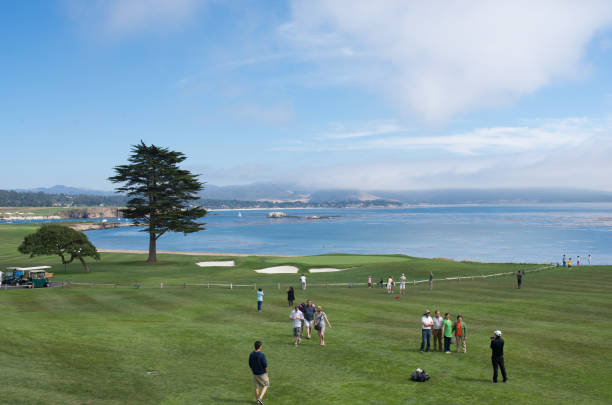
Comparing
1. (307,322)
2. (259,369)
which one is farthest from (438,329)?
(259,369)

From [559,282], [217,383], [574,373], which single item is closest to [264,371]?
[217,383]

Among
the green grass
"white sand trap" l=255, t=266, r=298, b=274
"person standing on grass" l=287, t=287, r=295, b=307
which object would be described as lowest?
"white sand trap" l=255, t=266, r=298, b=274

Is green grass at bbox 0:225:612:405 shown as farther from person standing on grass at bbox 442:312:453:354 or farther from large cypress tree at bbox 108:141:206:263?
large cypress tree at bbox 108:141:206:263

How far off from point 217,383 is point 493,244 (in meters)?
127

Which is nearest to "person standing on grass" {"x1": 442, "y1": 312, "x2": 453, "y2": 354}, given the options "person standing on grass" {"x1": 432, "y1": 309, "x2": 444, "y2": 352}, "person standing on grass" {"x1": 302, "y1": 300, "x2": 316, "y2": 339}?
"person standing on grass" {"x1": 432, "y1": 309, "x2": 444, "y2": 352}

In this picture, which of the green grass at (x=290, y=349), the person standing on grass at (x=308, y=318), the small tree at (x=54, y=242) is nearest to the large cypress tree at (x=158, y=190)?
the small tree at (x=54, y=242)

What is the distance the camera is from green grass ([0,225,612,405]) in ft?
50.5

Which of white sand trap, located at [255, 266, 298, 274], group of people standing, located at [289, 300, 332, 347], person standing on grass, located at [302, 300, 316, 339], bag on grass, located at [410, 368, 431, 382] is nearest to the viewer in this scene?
bag on grass, located at [410, 368, 431, 382]

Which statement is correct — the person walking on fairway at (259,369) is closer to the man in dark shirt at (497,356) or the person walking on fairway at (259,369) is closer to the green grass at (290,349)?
the green grass at (290,349)

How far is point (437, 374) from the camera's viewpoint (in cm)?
1744

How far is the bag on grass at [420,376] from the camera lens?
16.7 meters

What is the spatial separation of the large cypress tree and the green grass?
26.9m

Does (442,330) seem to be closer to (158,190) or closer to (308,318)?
(308,318)

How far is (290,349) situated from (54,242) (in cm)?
4269
